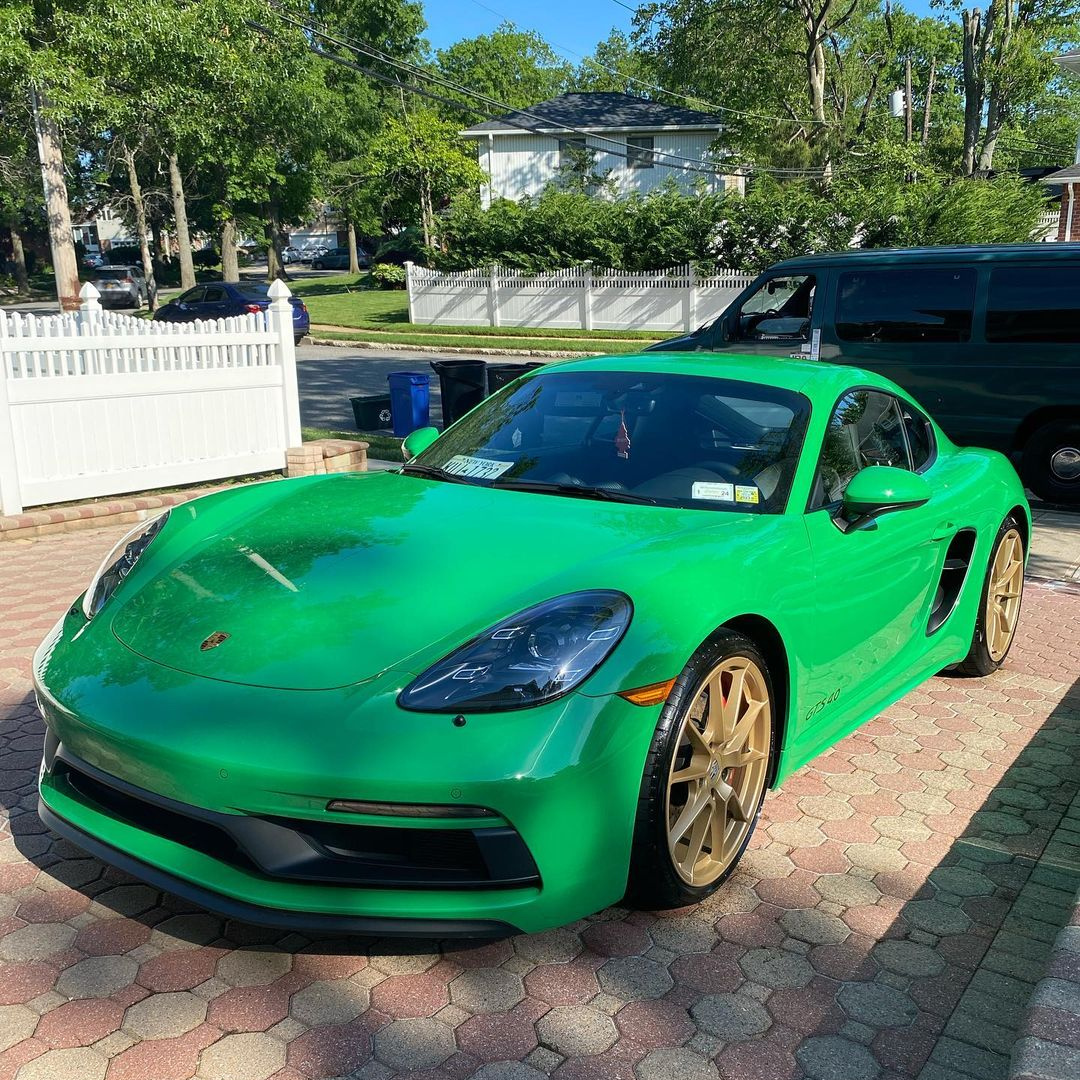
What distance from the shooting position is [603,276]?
26.7 meters

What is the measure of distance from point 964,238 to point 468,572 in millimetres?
23165

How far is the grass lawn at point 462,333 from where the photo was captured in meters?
24.7

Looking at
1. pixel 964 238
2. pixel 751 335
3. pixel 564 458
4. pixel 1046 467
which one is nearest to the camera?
pixel 564 458

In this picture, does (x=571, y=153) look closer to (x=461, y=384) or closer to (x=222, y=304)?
(x=222, y=304)

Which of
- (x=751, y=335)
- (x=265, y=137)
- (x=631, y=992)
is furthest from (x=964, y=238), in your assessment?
(x=265, y=137)

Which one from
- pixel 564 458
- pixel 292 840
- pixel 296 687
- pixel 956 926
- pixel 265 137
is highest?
pixel 265 137

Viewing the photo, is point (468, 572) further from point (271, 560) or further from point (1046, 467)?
point (1046, 467)

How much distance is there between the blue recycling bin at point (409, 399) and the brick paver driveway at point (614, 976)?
339 inches

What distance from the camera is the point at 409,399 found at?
39.6 ft

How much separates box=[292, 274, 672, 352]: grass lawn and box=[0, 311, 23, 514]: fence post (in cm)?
1621

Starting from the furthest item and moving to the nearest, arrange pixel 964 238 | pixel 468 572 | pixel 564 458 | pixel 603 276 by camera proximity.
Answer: pixel 603 276 → pixel 964 238 → pixel 564 458 → pixel 468 572

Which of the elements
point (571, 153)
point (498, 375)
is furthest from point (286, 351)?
point (571, 153)

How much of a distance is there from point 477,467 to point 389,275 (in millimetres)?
39849

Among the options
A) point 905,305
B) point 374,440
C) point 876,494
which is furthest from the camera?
point 374,440
